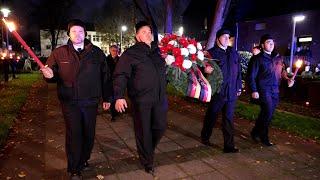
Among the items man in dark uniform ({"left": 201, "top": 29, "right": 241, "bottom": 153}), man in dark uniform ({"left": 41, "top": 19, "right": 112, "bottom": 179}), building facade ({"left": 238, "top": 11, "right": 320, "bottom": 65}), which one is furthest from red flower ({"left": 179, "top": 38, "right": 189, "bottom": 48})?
building facade ({"left": 238, "top": 11, "right": 320, "bottom": 65})

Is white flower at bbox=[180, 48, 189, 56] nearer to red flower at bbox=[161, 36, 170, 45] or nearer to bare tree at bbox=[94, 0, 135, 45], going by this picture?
red flower at bbox=[161, 36, 170, 45]

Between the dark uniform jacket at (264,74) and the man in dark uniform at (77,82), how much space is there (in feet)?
9.43

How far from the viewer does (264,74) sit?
592 centimetres

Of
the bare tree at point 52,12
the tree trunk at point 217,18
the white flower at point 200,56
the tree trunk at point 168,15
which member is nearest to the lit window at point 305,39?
the tree trunk at point 168,15

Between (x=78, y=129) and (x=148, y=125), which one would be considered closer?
(x=78, y=129)

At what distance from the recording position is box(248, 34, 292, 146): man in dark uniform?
5898mm

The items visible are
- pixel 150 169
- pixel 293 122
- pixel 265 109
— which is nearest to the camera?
pixel 150 169

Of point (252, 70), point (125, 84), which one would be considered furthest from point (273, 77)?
point (125, 84)

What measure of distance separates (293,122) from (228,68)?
360cm

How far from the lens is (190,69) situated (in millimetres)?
5207

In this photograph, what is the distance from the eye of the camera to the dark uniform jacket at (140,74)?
4559 millimetres

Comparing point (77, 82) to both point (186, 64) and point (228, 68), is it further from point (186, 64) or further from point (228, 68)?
point (228, 68)


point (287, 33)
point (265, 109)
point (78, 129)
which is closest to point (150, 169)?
point (78, 129)

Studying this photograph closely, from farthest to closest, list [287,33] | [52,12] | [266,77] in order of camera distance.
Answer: [52,12] < [287,33] < [266,77]
